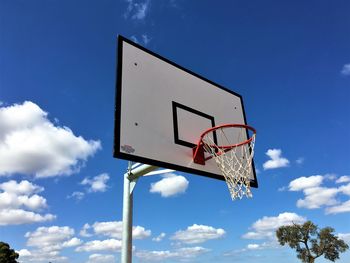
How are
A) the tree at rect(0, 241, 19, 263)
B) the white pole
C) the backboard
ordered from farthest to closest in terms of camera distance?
the tree at rect(0, 241, 19, 263), the white pole, the backboard

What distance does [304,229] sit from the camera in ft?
105

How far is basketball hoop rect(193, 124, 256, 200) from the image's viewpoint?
5.59 m

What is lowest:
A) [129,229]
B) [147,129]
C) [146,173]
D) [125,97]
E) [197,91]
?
[129,229]

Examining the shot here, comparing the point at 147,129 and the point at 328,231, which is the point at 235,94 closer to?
the point at 147,129

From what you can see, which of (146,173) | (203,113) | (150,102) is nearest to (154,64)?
(150,102)

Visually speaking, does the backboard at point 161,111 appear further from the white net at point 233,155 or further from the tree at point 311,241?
the tree at point 311,241

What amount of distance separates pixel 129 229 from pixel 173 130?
190 cm

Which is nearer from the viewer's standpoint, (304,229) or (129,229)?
(129,229)

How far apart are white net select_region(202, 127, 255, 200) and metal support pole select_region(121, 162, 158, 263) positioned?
3.75 ft

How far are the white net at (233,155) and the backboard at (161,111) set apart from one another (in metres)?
0.20

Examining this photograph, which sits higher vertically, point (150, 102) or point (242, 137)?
point (150, 102)

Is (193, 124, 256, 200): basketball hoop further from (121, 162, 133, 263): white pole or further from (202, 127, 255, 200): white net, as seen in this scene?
(121, 162, 133, 263): white pole

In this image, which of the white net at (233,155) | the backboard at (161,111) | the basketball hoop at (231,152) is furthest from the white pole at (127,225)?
the white net at (233,155)

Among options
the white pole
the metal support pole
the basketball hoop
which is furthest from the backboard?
the white pole
